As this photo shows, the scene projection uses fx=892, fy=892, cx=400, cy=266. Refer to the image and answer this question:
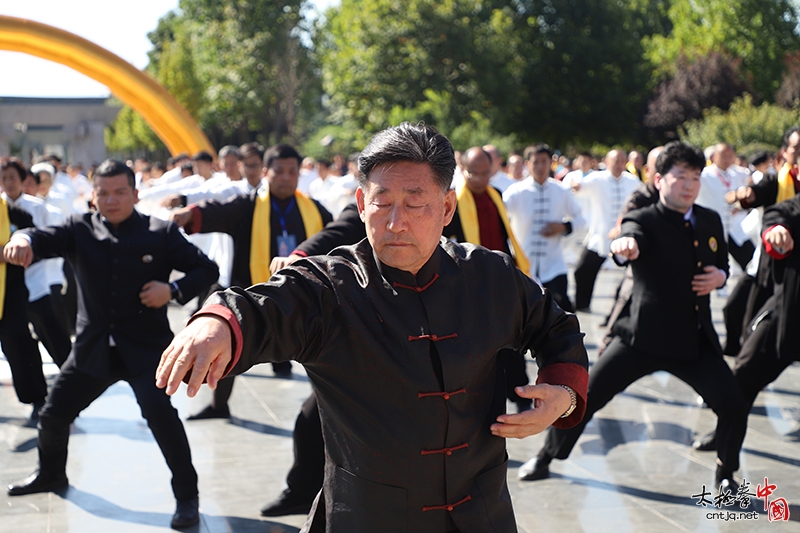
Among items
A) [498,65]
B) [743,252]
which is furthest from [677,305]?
[498,65]

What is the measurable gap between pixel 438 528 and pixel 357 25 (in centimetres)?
3548

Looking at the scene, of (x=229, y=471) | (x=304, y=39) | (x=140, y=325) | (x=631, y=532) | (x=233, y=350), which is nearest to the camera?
(x=233, y=350)

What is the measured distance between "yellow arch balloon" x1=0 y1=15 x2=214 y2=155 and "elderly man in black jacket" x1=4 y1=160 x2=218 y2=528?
15630 mm

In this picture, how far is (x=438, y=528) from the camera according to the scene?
2414 millimetres

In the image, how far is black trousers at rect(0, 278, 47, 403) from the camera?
20.5 feet

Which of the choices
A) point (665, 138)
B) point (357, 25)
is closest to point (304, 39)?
point (357, 25)

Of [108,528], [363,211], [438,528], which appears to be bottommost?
[108,528]

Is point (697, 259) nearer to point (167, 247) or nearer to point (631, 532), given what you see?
point (631, 532)

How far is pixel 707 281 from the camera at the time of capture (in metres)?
4.77

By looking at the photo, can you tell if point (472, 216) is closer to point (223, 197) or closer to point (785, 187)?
point (785, 187)

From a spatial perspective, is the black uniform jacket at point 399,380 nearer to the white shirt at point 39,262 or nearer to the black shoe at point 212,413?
the black shoe at point 212,413

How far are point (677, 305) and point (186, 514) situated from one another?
282cm

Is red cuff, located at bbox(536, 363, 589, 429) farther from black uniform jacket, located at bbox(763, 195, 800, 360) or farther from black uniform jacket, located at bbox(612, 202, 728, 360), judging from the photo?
black uniform jacket, located at bbox(763, 195, 800, 360)

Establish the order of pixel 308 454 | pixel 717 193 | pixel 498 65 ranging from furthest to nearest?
pixel 498 65
pixel 717 193
pixel 308 454
